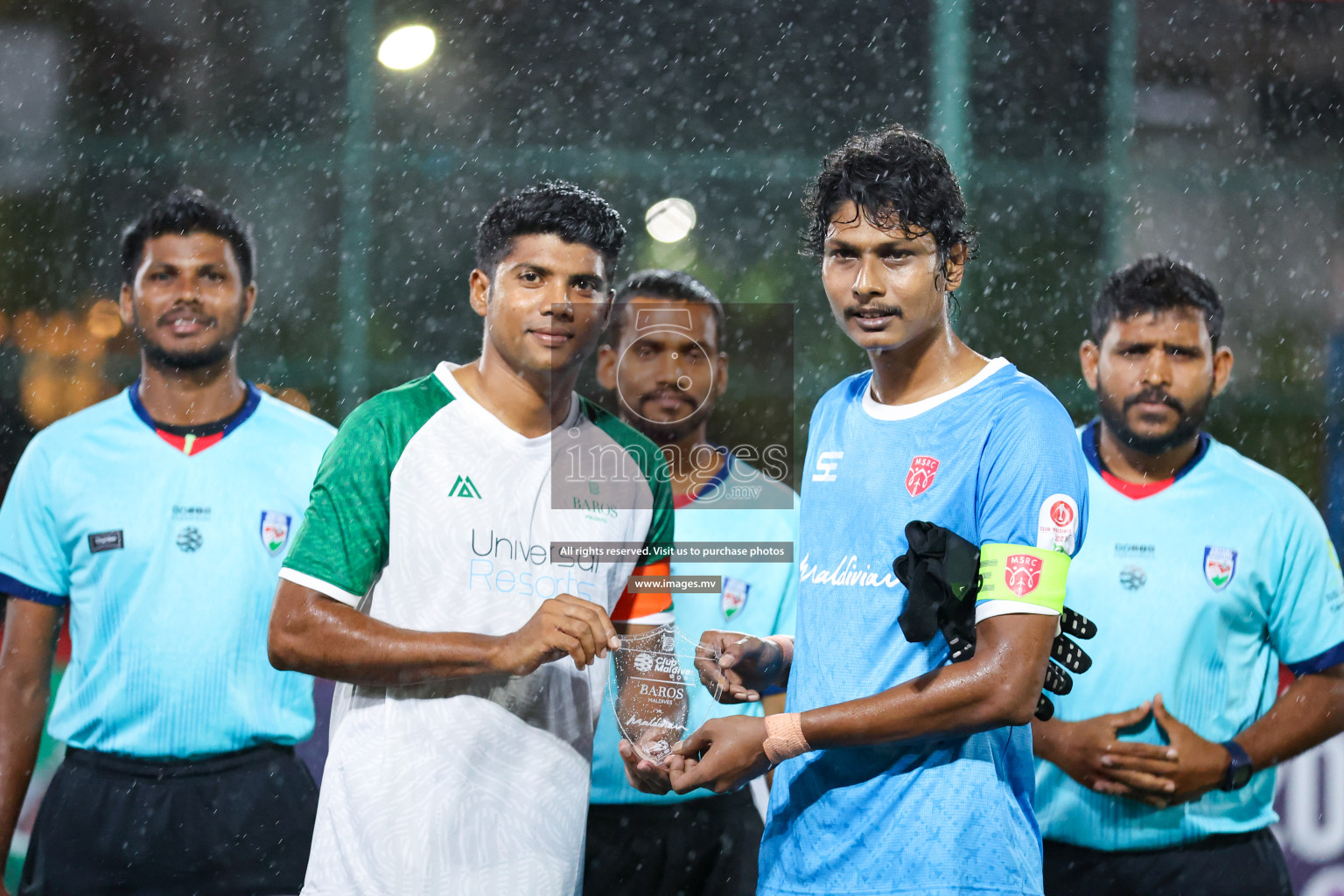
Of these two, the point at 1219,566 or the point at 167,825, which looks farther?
the point at 1219,566

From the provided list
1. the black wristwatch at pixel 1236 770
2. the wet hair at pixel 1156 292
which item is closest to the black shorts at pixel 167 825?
the black wristwatch at pixel 1236 770

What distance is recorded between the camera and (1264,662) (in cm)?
278

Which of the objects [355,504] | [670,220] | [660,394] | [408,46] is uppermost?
[408,46]

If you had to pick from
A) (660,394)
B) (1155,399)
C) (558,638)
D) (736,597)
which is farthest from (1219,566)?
(558,638)

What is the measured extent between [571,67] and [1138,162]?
69.9 inches

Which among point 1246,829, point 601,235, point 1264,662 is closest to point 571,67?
point 601,235

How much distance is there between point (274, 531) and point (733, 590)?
107 cm

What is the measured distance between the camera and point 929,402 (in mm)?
1739

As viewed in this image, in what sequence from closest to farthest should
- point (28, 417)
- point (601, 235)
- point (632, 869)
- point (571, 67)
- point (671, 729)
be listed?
point (671, 729), point (601, 235), point (632, 869), point (28, 417), point (571, 67)

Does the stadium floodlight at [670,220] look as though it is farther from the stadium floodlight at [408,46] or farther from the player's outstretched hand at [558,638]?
the player's outstretched hand at [558,638]

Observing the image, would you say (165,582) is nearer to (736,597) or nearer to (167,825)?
(167,825)

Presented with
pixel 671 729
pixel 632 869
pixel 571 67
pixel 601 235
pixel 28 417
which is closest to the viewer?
pixel 671 729

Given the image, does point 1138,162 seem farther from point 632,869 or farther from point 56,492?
point 56,492

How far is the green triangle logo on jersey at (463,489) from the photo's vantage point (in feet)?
6.87
